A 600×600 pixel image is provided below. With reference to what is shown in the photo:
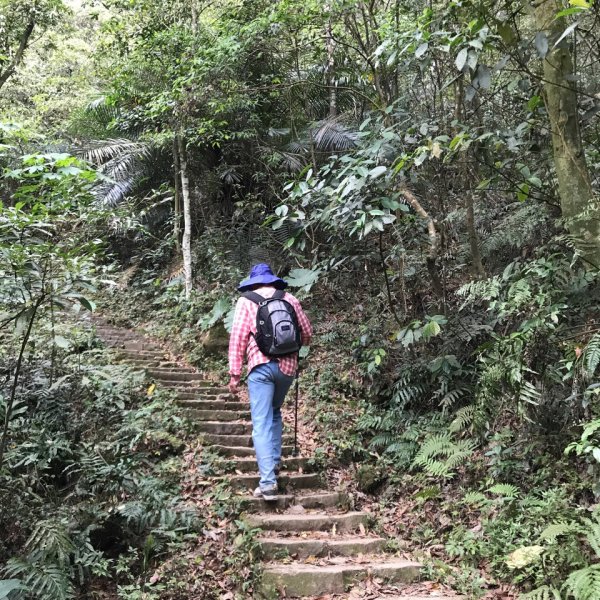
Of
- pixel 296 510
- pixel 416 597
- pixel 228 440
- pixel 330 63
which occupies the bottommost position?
pixel 416 597

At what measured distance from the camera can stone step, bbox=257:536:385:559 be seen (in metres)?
3.92

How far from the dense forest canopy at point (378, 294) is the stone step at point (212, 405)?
42 cm

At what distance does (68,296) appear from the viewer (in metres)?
3.87

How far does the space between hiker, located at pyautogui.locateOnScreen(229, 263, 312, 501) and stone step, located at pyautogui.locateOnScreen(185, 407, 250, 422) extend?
1535mm

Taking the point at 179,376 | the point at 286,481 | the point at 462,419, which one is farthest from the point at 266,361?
the point at 179,376

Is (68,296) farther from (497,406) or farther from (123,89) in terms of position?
(123,89)

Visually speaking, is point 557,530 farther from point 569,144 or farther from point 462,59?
point 462,59

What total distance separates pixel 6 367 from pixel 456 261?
6.09 m

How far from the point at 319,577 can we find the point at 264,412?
1.42 m

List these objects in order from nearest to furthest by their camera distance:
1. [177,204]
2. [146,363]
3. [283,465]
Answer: [283,465] → [146,363] → [177,204]

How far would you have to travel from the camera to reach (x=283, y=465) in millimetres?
5270

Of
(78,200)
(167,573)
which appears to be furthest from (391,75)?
(167,573)

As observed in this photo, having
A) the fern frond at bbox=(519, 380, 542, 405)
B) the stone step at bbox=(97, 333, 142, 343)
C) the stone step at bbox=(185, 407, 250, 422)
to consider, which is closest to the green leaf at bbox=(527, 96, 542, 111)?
the fern frond at bbox=(519, 380, 542, 405)

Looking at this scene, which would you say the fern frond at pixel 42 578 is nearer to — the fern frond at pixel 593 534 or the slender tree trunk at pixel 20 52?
the fern frond at pixel 593 534
